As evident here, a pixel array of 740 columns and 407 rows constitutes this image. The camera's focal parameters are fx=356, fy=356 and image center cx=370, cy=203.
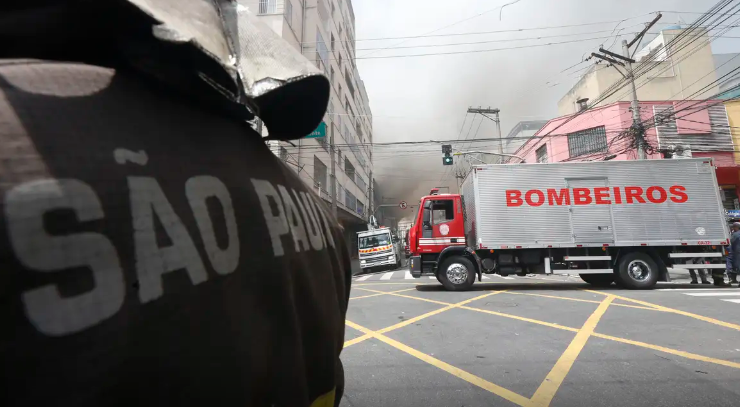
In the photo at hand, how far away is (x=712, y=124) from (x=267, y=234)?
71.8 feet

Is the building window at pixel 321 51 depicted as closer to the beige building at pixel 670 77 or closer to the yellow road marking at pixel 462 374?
the beige building at pixel 670 77

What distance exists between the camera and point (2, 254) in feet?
1.34

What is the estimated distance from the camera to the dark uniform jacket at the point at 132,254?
1.42ft

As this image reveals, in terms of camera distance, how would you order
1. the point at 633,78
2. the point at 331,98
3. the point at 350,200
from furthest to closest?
the point at 350,200 → the point at 331,98 → the point at 633,78

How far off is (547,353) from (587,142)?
18151 mm

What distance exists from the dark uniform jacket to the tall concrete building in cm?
973

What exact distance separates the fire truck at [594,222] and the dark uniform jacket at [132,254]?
7986 millimetres

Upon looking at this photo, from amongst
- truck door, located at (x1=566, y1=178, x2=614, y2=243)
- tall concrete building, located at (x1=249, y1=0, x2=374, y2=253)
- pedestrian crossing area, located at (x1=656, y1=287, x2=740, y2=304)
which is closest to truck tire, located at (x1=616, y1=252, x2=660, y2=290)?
pedestrian crossing area, located at (x1=656, y1=287, x2=740, y2=304)

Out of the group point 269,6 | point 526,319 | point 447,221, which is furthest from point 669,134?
point 269,6

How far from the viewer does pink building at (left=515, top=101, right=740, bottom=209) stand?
15406mm

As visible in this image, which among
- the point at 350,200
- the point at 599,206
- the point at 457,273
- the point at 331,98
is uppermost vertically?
the point at 331,98

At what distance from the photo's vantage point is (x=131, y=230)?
1.78 feet

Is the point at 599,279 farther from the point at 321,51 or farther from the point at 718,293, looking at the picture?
the point at 321,51

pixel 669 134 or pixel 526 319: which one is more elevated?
pixel 669 134
